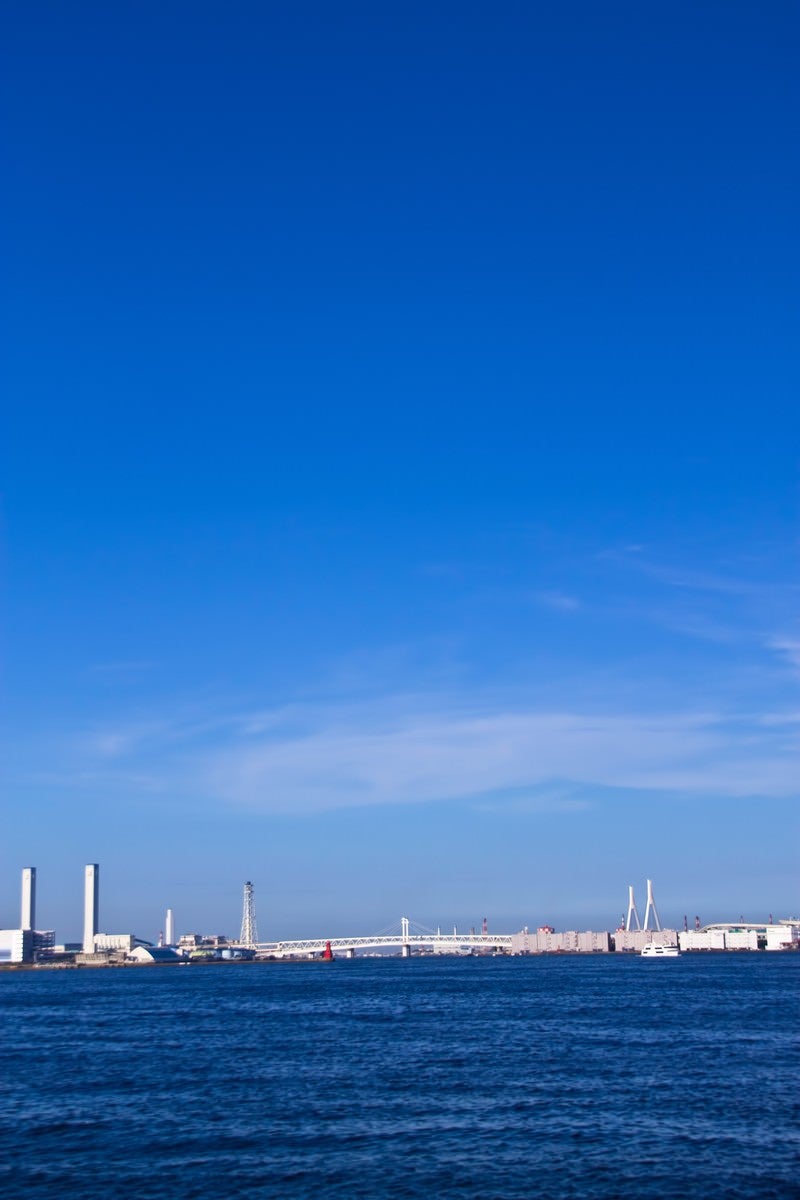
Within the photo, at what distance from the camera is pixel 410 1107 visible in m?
41.8

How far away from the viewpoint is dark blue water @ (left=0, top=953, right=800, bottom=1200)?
1249 inches

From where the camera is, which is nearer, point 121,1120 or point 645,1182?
point 645,1182

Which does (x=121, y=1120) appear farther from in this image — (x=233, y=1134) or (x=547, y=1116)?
(x=547, y=1116)

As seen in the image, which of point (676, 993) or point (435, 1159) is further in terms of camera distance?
point (676, 993)

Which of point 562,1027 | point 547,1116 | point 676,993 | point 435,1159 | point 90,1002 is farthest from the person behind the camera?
point 90,1002

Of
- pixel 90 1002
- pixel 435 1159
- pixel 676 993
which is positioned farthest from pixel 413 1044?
pixel 90 1002

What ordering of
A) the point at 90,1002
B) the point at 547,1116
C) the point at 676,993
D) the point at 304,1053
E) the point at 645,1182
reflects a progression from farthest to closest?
the point at 90,1002, the point at 676,993, the point at 304,1053, the point at 547,1116, the point at 645,1182

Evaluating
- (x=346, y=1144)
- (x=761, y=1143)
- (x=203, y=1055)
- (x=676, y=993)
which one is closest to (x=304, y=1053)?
(x=203, y=1055)

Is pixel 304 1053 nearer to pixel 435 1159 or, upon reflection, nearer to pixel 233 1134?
pixel 233 1134

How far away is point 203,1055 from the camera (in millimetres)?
60469

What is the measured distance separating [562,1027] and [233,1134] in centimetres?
3882

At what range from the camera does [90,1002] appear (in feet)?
382

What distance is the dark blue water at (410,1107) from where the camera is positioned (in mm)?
31719

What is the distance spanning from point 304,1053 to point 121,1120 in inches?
815
